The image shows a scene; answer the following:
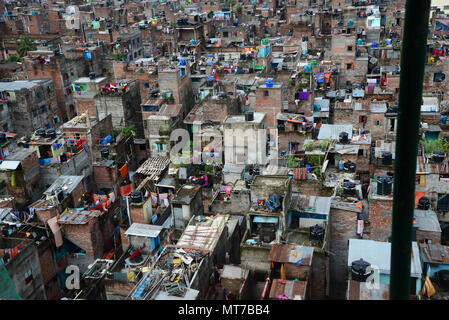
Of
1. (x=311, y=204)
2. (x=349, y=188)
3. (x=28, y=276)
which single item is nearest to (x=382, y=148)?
(x=349, y=188)

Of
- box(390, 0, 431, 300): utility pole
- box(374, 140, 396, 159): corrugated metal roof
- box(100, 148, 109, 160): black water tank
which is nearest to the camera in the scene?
box(390, 0, 431, 300): utility pole

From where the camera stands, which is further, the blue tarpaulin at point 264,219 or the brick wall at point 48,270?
the brick wall at point 48,270

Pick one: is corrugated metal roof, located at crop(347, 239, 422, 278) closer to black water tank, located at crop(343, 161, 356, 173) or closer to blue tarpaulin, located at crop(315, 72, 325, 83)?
black water tank, located at crop(343, 161, 356, 173)

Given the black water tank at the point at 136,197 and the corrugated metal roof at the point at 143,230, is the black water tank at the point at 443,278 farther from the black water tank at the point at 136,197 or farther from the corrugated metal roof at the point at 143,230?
the black water tank at the point at 136,197

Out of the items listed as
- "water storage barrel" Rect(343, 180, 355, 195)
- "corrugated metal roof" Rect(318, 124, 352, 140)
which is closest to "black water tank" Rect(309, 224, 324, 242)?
"water storage barrel" Rect(343, 180, 355, 195)

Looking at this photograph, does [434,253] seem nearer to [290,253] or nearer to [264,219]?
[290,253]

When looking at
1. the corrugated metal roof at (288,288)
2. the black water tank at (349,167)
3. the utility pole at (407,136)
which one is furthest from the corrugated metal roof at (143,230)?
the utility pole at (407,136)

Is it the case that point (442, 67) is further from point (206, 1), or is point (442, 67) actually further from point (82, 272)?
point (206, 1)
